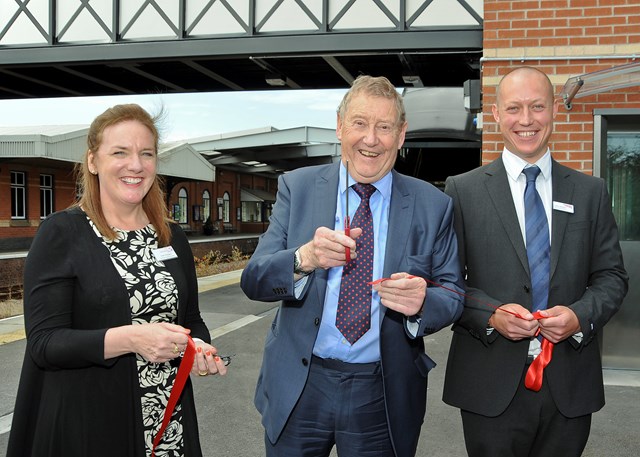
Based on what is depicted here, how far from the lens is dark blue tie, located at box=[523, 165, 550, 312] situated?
99.0 inches

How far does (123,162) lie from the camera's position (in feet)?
7.84

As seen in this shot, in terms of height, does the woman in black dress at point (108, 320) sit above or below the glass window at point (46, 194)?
below

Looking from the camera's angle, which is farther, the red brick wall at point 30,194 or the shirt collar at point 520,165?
the red brick wall at point 30,194

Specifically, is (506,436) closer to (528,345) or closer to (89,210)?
(528,345)

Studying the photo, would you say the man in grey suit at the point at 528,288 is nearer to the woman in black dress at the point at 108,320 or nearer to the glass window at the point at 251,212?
the woman in black dress at the point at 108,320

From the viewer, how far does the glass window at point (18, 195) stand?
26558 millimetres

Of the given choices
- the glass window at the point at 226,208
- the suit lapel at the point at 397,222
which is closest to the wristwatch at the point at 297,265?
the suit lapel at the point at 397,222

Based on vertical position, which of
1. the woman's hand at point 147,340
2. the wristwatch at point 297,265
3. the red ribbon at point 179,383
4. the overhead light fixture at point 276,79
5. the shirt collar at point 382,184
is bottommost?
the red ribbon at point 179,383

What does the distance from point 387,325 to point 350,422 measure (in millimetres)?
404

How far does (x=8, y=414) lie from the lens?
545 cm

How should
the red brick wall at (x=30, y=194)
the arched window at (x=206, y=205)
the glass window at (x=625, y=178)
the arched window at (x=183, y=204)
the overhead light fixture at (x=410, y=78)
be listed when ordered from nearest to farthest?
the glass window at (x=625, y=178) → the overhead light fixture at (x=410, y=78) → the red brick wall at (x=30, y=194) → the arched window at (x=183, y=204) → the arched window at (x=206, y=205)

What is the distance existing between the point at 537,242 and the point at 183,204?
37.2m

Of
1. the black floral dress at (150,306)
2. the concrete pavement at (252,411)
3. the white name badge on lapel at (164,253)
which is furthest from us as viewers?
the concrete pavement at (252,411)

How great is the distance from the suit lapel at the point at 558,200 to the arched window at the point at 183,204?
36111mm
